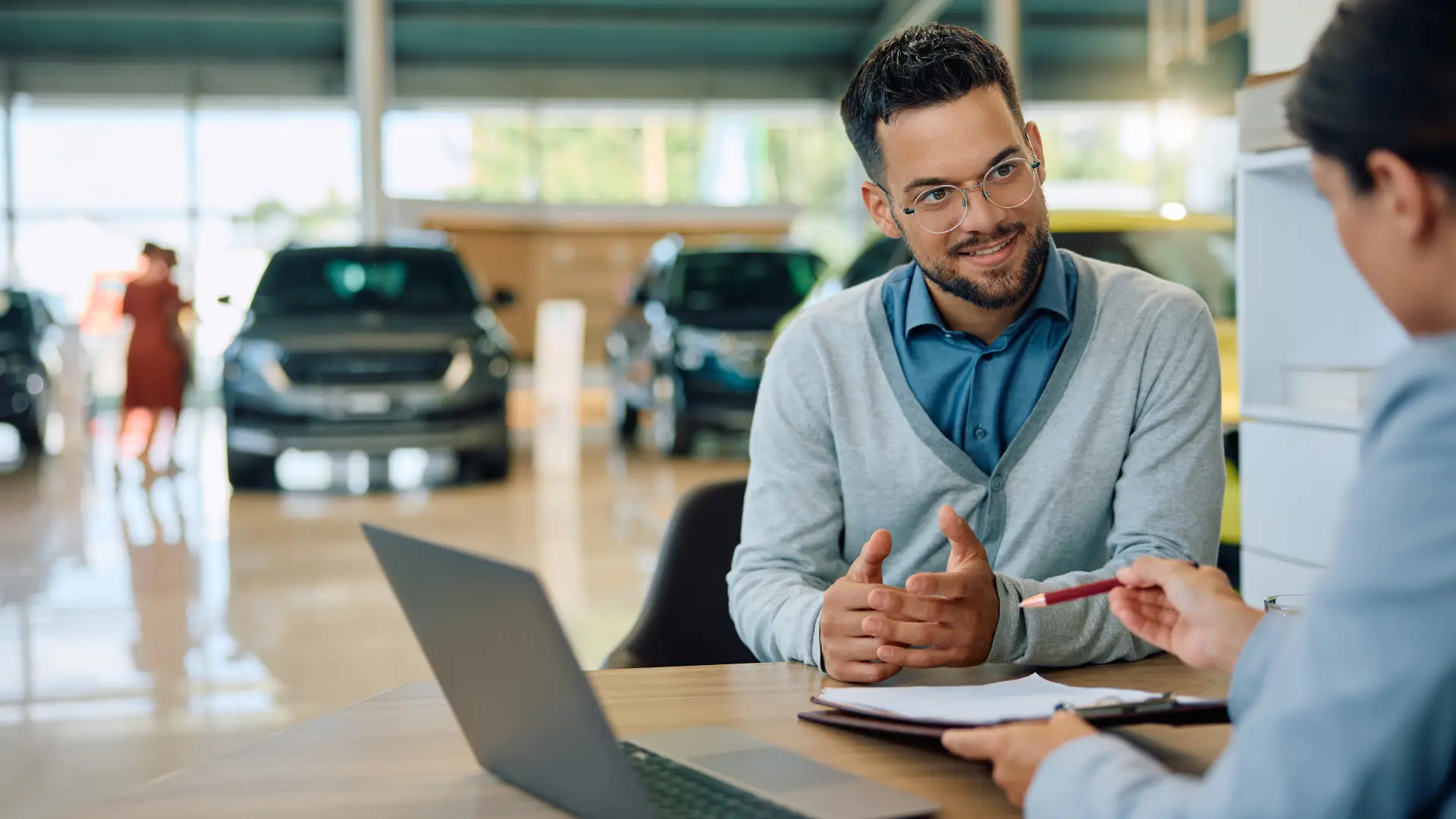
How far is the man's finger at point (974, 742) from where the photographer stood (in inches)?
39.7

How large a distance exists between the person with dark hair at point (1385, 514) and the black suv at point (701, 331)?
834 centimetres

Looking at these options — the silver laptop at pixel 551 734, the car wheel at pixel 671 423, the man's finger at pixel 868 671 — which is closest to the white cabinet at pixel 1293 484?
the man's finger at pixel 868 671

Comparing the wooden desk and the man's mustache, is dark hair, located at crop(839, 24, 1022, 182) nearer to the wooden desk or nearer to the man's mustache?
the man's mustache

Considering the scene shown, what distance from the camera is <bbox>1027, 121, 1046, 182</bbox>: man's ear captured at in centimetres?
188

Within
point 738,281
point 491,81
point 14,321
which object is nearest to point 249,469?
point 14,321

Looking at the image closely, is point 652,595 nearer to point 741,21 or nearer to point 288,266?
point 288,266

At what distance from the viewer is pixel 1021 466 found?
176cm

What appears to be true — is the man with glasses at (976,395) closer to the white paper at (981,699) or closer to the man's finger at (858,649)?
the man's finger at (858,649)

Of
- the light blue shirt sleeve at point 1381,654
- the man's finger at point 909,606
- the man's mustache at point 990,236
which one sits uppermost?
the man's mustache at point 990,236

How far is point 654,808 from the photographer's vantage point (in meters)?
0.96

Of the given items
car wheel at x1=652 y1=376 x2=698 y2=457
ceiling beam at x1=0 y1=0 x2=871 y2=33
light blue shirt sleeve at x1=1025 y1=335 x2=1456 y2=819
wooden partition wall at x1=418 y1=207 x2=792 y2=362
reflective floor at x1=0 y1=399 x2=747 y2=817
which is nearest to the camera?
light blue shirt sleeve at x1=1025 y1=335 x2=1456 y2=819

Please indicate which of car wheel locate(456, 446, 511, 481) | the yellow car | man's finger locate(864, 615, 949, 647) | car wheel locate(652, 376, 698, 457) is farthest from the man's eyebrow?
car wheel locate(652, 376, 698, 457)

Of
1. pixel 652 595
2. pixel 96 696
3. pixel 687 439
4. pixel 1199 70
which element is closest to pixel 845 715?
pixel 652 595

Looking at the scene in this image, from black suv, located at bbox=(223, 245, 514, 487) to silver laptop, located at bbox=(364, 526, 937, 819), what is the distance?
6.84 meters
